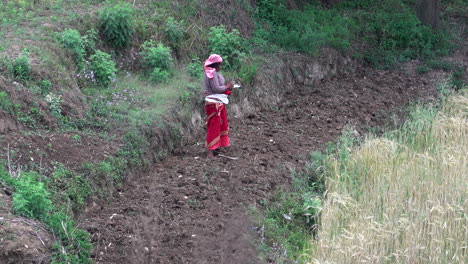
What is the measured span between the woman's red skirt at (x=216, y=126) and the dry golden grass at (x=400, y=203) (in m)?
1.63

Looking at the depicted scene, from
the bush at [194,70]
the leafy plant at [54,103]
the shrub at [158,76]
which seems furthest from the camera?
the bush at [194,70]

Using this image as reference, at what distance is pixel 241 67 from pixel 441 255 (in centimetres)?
607

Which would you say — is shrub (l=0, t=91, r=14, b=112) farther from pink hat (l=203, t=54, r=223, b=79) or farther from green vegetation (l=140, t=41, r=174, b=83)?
green vegetation (l=140, t=41, r=174, b=83)

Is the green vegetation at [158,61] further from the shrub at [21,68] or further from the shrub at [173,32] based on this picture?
the shrub at [21,68]

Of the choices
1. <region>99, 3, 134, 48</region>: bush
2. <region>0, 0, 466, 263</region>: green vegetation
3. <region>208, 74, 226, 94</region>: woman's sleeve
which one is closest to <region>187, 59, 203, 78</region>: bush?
<region>0, 0, 466, 263</region>: green vegetation

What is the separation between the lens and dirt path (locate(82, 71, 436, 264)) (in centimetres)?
700

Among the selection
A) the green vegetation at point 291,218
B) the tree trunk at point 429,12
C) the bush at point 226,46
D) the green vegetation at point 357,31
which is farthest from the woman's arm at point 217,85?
the tree trunk at point 429,12

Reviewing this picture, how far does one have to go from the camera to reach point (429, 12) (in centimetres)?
1670

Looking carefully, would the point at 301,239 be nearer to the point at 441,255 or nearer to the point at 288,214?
the point at 288,214

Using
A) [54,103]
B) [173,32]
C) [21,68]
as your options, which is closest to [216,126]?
[54,103]

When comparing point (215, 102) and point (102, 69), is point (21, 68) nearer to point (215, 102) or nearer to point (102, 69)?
point (102, 69)

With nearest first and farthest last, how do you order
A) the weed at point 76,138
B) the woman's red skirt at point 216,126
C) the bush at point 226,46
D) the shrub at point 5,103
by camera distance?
the shrub at point 5,103 → the weed at point 76,138 → the woman's red skirt at point 216,126 → the bush at point 226,46

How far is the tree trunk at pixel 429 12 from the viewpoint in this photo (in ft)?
54.7

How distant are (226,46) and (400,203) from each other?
539 cm
